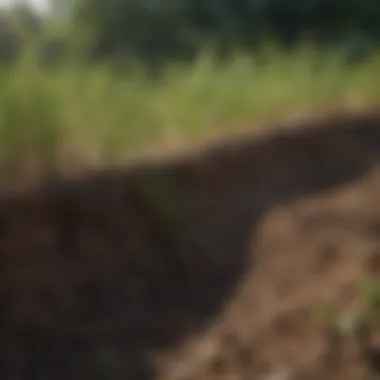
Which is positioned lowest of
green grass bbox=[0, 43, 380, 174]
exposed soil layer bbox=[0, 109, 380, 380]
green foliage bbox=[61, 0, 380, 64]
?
exposed soil layer bbox=[0, 109, 380, 380]

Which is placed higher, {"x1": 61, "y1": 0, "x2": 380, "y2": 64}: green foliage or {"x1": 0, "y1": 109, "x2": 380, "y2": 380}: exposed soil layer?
{"x1": 61, "y1": 0, "x2": 380, "y2": 64}: green foliage

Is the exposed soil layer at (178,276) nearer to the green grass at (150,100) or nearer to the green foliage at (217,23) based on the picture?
the green grass at (150,100)

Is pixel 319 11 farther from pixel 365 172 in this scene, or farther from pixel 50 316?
pixel 50 316

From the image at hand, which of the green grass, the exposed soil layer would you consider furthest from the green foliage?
the exposed soil layer

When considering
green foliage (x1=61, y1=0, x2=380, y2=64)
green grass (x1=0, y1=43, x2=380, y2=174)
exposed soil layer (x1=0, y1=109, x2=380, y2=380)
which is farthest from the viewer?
green foliage (x1=61, y1=0, x2=380, y2=64)

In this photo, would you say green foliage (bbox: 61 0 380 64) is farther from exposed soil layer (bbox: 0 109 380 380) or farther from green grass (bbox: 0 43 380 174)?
exposed soil layer (bbox: 0 109 380 380)

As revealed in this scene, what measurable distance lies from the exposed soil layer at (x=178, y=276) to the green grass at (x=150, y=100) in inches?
→ 10.4

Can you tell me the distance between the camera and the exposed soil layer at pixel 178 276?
10.2 ft

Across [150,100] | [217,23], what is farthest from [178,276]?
[217,23]

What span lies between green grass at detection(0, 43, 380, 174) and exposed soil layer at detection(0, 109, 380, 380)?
264 mm

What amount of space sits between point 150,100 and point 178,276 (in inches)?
71.6

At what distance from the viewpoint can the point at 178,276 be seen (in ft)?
13.9

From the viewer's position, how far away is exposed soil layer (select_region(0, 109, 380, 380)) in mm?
3104

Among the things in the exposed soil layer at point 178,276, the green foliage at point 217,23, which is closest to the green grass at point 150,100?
the exposed soil layer at point 178,276
